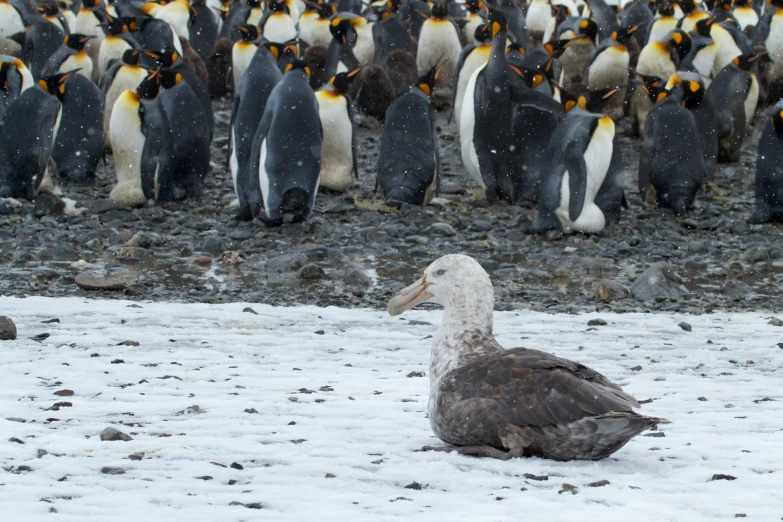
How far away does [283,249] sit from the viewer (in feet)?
26.2

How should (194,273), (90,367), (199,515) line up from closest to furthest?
(199,515) < (90,367) < (194,273)

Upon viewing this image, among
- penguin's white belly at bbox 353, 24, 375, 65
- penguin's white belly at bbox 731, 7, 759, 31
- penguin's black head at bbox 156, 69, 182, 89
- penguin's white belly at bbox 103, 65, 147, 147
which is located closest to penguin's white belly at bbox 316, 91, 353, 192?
penguin's black head at bbox 156, 69, 182, 89

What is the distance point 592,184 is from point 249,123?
9.72ft

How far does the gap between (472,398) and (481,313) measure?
0.36 metres

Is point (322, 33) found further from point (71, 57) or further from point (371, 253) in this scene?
point (371, 253)

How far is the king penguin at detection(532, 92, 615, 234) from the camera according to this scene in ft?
27.7

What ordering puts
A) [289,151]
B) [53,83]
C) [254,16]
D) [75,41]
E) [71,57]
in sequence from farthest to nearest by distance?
[254,16] → [75,41] → [71,57] → [53,83] → [289,151]

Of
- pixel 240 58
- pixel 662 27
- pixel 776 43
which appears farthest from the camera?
pixel 662 27

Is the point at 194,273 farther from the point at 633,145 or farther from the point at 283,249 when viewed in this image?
the point at 633,145

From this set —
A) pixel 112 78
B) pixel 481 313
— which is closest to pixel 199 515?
pixel 481 313

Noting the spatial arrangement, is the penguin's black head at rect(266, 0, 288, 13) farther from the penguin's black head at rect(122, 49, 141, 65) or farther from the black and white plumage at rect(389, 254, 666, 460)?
the black and white plumage at rect(389, 254, 666, 460)

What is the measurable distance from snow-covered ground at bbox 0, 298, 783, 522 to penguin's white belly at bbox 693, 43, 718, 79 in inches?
330

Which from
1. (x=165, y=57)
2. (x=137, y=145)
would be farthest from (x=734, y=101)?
(x=137, y=145)

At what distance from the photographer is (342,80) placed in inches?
394
